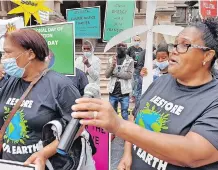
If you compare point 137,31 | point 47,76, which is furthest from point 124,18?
point 47,76

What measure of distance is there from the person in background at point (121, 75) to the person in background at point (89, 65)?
45 cm

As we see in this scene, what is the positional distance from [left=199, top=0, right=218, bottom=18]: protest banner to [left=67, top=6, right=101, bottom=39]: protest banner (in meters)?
2.40

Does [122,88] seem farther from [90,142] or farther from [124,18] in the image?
[90,142]

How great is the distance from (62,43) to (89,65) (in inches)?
67.5

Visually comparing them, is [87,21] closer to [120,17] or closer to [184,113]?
[120,17]

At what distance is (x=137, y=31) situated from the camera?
12.1ft

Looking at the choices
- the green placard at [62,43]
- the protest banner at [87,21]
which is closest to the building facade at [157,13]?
the protest banner at [87,21]

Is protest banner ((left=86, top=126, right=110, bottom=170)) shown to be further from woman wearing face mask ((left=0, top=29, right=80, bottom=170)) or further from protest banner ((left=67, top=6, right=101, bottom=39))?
protest banner ((left=67, top=6, right=101, bottom=39))

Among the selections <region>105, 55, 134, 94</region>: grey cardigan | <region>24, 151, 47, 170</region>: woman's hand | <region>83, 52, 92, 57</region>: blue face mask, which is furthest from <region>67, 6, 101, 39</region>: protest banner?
<region>24, 151, 47, 170</region>: woman's hand

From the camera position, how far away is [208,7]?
22.7 ft

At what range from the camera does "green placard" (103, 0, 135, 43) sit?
589cm

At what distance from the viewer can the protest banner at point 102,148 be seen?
3438mm

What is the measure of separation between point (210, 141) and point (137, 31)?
102 inches

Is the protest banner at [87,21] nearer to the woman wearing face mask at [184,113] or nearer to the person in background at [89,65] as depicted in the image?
the person in background at [89,65]
